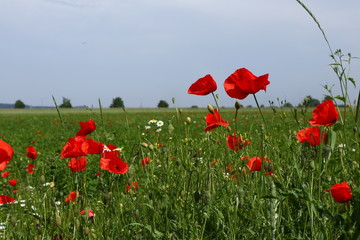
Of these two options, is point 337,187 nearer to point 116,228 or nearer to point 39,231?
point 116,228

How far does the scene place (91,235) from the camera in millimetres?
1965

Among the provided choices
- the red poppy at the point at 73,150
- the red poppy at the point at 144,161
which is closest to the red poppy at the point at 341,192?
the red poppy at the point at 144,161

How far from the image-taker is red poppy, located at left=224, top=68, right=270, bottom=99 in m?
1.68

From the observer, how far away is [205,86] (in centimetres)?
195

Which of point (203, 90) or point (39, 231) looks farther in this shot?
point (39, 231)

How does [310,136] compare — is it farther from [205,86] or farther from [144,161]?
[144,161]

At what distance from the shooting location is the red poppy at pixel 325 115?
160 centimetres

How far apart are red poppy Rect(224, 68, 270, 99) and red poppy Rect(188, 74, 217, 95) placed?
0.13 m

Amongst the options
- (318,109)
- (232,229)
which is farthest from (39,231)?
(318,109)

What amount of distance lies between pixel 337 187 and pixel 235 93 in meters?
0.62

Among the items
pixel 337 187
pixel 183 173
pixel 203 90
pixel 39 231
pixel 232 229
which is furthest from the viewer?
pixel 183 173

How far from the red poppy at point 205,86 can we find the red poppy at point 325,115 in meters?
0.52

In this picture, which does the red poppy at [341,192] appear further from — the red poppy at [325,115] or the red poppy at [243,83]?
the red poppy at [243,83]

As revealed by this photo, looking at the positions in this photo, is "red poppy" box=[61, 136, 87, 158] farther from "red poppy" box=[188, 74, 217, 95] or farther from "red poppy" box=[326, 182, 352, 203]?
"red poppy" box=[326, 182, 352, 203]
